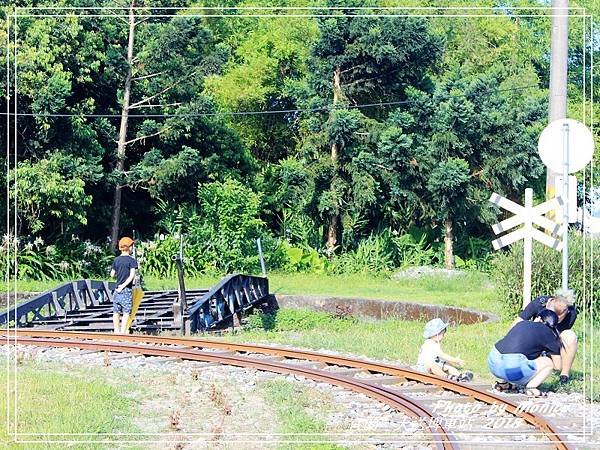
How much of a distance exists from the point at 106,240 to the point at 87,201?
362cm

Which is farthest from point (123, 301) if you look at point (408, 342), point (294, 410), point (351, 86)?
point (351, 86)

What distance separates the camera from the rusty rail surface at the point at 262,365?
26.5 ft

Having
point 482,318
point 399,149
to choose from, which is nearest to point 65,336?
point 482,318

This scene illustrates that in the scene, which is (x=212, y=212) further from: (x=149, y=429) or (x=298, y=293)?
Result: (x=149, y=429)

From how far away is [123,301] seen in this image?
49.2ft

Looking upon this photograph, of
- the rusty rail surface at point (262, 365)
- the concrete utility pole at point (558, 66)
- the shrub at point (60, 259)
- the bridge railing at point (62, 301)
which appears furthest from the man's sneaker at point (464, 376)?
the shrub at point (60, 259)

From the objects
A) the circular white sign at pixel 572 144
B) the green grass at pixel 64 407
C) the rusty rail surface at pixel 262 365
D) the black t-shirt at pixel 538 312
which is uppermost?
the circular white sign at pixel 572 144

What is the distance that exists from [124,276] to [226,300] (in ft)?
16.6

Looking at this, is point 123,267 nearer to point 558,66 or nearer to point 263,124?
point 558,66

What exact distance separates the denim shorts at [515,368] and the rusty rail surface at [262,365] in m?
1.05

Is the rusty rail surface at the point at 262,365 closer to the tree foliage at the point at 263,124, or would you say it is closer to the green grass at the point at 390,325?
the green grass at the point at 390,325

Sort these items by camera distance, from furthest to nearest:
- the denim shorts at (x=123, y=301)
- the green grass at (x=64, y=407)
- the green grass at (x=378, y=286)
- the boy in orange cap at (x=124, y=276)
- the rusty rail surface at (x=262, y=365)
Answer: the green grass at (x=378, y=286) → the denim shorts at (x=123, y=301) → the boy in orange cap at (x=124, y=276) → the rusty rail surface at (x=262, y=365) → the green grass at (x=64, y=407)

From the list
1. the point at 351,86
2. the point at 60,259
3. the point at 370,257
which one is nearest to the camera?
the point at 60,259

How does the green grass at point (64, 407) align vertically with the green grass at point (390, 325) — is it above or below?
above
